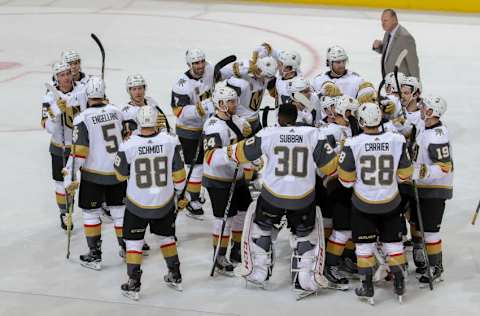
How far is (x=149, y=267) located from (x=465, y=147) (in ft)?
15.9

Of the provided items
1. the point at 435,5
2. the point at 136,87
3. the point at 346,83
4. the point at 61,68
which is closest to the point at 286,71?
the point at 346,83

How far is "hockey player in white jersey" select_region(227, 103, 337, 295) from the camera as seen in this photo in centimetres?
719

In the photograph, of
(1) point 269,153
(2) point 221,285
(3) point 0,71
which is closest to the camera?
(1) point 269,153

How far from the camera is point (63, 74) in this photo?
8.59 m

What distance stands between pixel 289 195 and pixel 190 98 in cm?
233

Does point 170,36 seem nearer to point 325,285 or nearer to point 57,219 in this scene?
point 57,219

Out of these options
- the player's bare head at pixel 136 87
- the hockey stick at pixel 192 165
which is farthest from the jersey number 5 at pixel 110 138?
the hockey stick at pixel 192 165

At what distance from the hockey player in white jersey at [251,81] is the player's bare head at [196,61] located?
29cm

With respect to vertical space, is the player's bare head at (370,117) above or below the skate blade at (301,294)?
above

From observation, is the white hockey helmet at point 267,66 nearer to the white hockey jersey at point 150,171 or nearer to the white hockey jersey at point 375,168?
the white hockey jersey at point 150,171

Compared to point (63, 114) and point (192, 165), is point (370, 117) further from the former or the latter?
point (63, 114)

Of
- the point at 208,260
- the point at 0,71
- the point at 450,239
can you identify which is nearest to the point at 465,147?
the point at 450,239

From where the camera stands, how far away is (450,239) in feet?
28.6

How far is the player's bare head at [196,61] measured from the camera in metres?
9.16
